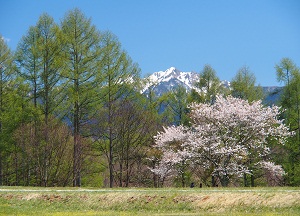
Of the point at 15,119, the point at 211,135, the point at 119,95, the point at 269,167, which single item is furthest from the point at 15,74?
the point at 269,167

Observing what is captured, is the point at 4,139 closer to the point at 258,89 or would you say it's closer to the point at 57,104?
the point at 57,104

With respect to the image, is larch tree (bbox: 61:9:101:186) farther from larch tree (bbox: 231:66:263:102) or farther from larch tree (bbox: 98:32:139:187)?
larch tree (bbox: 231:66:263:102)

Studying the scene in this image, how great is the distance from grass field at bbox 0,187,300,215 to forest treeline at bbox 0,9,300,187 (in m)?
10.7

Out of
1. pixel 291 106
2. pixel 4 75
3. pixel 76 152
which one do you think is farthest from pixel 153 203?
pixel 291 106

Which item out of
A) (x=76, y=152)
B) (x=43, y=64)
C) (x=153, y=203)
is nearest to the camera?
(x=153, y=203)

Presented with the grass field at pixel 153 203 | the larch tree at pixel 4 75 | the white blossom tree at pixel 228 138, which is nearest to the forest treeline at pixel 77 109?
the larch tree at pixel 4 75

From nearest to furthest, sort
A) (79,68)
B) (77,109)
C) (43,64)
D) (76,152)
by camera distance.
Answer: (76,152) < (79,68) < (43,64) < (77,109)

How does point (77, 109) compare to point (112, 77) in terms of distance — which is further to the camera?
point (112, 77)

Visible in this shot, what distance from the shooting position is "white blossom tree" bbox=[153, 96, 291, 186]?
84.9 ft

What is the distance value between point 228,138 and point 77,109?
Answer: 10.7m

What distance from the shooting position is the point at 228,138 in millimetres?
26156

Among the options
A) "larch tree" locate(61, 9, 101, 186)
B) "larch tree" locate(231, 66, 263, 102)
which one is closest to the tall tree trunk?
"larch tree" locate(61, 9, 101, 186)

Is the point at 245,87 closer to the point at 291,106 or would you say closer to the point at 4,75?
the point at 291,106

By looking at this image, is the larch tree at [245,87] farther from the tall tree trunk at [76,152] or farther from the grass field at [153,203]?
the grass field at [153,203]
